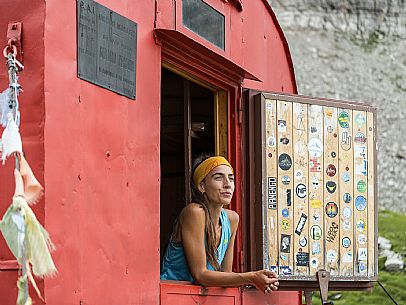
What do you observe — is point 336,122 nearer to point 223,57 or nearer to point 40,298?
point 223,57

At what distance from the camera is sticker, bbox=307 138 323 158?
734cm

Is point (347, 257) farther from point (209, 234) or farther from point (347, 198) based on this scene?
point (209, 234)

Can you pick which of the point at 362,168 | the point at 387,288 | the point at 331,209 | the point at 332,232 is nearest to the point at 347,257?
the point at 332,232

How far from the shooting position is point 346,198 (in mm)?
7461

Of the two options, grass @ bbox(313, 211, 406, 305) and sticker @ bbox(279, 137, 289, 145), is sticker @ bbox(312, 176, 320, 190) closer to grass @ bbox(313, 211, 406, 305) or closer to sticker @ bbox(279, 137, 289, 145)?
sticker @ bbox(279, 137, 289, 145)

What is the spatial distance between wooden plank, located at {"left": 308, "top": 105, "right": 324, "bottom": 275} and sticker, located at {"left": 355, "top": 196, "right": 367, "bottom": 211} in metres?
0.28

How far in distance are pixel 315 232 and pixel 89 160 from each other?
234cm

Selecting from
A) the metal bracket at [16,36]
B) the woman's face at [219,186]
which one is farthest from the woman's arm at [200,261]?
the metal bracket at [16,36]

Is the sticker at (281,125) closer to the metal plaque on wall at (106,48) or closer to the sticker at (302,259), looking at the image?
the sticker at (302,259)

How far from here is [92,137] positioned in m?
5.42

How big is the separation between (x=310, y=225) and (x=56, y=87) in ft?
8.74

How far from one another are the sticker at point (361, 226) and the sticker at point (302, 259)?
0.44m

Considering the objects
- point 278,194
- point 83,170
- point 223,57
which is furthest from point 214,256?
point 83,170

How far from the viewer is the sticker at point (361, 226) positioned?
295 inches
